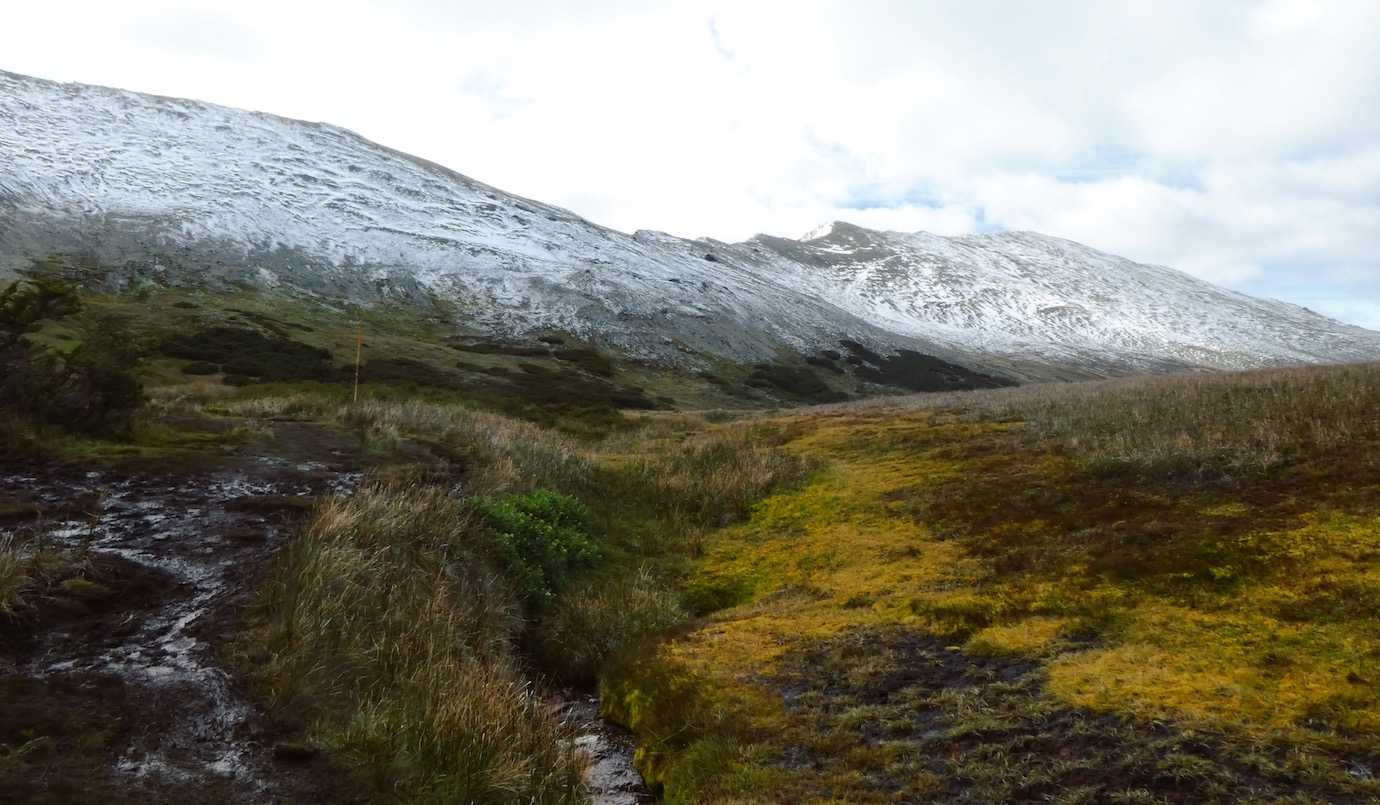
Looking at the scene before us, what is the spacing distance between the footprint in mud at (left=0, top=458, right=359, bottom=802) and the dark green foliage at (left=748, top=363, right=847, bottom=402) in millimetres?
57750

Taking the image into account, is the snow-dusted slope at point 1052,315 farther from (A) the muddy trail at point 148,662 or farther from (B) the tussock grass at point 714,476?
(A) the muddy trail at point 148,662

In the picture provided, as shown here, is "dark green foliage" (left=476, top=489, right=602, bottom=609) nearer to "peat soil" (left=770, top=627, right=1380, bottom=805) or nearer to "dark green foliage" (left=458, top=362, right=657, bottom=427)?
"peat soil" (left=770, top=627, right=1380, bottom=805)

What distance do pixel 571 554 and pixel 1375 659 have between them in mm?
8088

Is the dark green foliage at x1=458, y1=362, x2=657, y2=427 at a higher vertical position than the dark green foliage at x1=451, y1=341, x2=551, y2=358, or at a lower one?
lower

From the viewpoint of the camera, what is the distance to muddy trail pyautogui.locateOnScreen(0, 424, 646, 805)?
387 cm

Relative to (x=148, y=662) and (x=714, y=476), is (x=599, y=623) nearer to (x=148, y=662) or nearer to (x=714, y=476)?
(x=148, y=662)

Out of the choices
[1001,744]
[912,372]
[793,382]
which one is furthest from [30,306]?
[912,372]

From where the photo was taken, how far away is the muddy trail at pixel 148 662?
3.87 meters

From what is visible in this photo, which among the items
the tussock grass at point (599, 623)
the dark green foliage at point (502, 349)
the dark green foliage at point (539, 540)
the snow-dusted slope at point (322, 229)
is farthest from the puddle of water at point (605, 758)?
the snow-dusted slope at point (322, 229)

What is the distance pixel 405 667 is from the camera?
579 centimetres

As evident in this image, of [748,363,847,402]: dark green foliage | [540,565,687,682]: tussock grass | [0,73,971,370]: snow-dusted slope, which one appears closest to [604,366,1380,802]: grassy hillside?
[540,565,687,682]: tussock grass

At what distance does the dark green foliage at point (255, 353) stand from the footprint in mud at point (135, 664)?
95.9ft

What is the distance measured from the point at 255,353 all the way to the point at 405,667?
3846 centimetres

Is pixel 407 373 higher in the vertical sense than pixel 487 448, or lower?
lower
